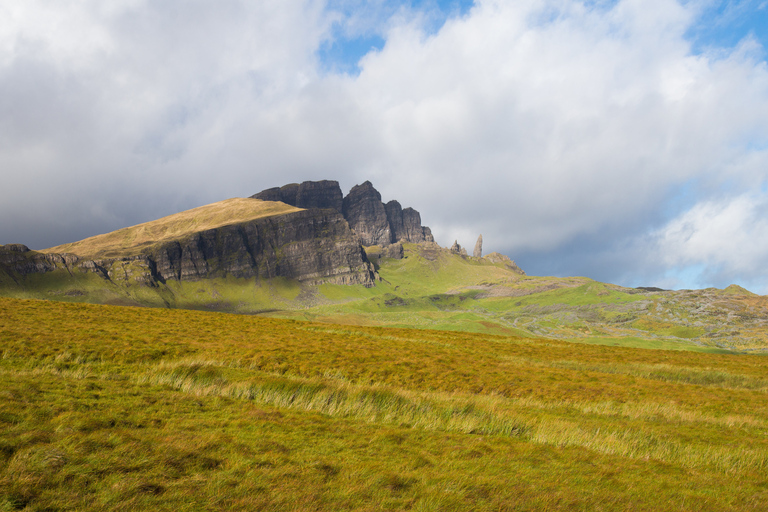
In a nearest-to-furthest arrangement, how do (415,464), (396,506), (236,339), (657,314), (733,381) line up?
(396,506) → (415,464) → (236,339) → (733,381) → (657,314)

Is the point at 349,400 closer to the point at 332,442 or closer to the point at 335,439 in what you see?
the point at 335,439

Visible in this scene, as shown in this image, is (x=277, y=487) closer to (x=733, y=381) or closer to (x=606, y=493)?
(x=606, y=493)

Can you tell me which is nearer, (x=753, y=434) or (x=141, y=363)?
(x=753, y=434)

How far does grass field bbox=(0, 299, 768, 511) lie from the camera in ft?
21.8

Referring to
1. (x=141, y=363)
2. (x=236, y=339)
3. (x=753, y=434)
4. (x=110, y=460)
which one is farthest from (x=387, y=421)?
(x=236, y=339)

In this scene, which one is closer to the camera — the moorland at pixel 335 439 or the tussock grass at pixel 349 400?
the moorland at pixel 335 439

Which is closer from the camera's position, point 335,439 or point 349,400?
point 335,439

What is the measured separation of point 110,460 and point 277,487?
11.1 ft

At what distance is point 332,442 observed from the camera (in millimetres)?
9805

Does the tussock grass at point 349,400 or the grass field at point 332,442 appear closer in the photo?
the grass field at point 332,442

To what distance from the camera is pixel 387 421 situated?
13.0m

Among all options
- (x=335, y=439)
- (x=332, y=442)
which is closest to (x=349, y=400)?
(x=335, y=439)

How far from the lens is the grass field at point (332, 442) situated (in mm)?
6633

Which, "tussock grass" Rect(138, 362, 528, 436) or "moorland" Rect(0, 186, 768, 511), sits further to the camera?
"tussock grass" Rect(138, 362, 528, 436)
